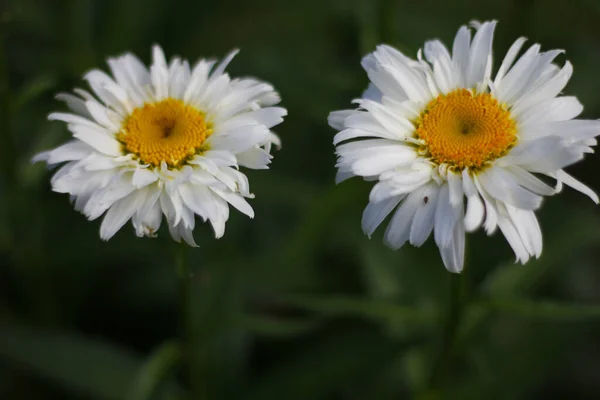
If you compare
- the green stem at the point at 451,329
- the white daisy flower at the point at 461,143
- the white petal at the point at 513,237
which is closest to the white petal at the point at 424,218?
the white daisy flower at the point at 461,143

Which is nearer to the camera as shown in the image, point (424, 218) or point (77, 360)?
point (424, 218)

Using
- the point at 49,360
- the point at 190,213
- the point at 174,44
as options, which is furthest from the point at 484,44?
the point at 174,44

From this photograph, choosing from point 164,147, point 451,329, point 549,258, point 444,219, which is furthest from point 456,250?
point 549,258

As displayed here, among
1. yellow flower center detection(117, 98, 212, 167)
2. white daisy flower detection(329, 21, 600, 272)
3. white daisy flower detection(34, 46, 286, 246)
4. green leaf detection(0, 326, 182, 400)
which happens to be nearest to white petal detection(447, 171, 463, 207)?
white daisy flower detection(329, 21, 600, 272)

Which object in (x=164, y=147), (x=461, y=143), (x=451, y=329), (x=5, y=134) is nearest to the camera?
(x=461, y=143)

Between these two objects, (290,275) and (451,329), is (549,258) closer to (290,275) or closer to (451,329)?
(451,329)

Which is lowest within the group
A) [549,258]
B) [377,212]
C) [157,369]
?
[157,369]

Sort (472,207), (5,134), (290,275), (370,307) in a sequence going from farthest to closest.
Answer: (290,275) < (5,134) < (370,307) < (472,207)
